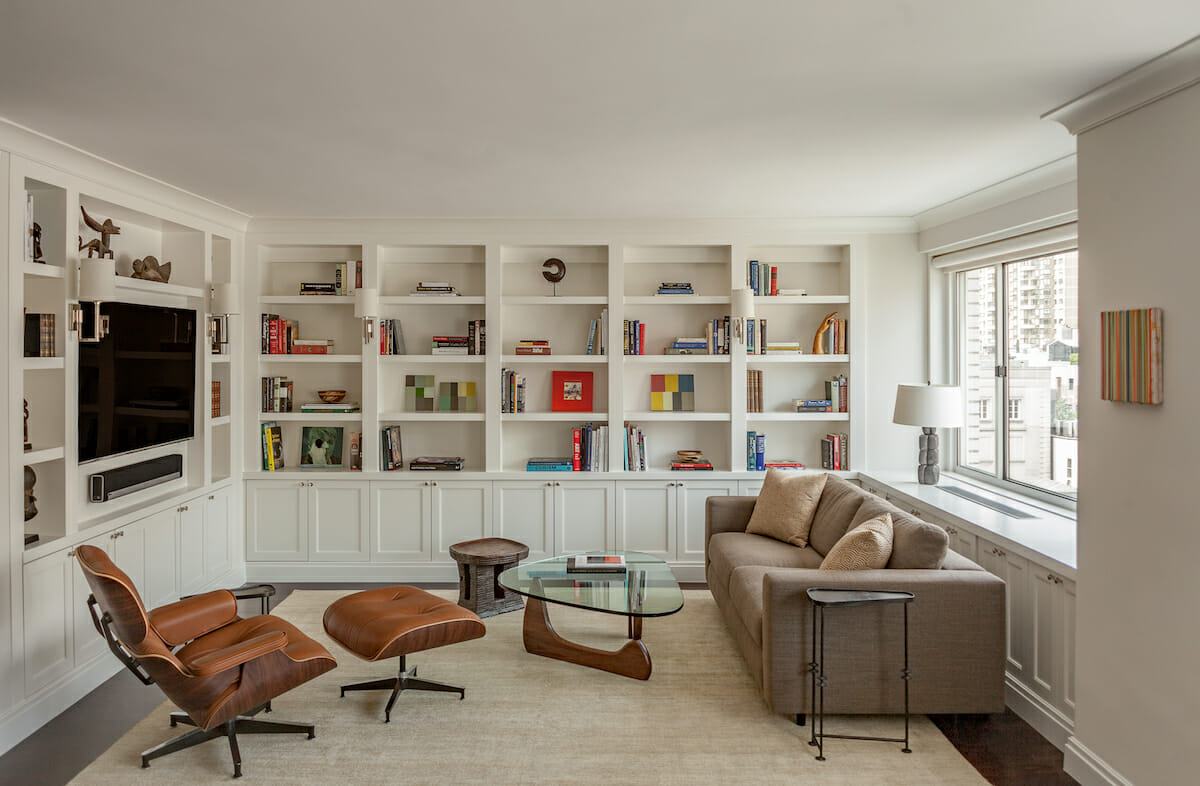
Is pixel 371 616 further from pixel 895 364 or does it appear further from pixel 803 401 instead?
pixel 895 364

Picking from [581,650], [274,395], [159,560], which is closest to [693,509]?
[581,650]

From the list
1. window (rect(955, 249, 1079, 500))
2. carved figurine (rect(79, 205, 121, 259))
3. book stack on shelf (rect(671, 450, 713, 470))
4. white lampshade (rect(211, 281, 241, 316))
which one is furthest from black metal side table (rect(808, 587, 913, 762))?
white lampshade (rect(211, 281, 241, 316))

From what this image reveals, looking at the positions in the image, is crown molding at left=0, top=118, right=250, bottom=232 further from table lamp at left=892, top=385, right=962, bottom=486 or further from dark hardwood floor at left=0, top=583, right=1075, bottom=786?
table lamp at left=892, top=385, right=962, bottom=486

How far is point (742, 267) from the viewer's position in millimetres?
5445

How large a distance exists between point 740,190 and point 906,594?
2.47 m

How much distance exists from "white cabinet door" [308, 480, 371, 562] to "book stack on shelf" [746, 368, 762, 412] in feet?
9.40

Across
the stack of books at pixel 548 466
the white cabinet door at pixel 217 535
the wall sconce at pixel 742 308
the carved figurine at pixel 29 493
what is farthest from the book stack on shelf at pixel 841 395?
the carved figurine at pixel 29 493

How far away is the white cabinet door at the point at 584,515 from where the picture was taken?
5.45 m

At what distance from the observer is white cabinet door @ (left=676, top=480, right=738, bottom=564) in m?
5.45

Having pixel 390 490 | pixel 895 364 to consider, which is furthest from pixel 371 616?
pixel 895 364

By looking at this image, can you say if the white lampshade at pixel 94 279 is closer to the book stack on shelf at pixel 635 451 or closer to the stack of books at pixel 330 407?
the stack of books at pixel 330 407

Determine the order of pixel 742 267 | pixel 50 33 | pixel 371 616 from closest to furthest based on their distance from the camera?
pixel 50 33
pixel 371 616
pixel 742 267

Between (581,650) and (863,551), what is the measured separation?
4.94 ft

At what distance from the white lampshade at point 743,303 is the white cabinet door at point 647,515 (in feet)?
4.27
